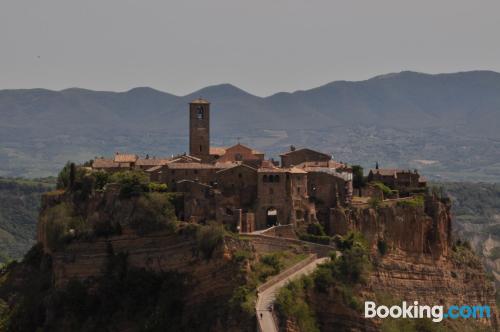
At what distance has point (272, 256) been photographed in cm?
6662

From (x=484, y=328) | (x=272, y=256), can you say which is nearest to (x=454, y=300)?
(x=484, y=328)

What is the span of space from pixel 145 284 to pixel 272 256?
27.3 feet

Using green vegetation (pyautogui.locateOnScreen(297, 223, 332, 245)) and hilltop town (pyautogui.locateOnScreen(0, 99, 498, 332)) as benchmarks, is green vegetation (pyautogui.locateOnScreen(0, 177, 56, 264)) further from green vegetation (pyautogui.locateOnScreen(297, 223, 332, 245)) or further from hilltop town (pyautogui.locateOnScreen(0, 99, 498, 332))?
green vegetation (pyautogui.locateOnScreen(297, 223, 332, 245))

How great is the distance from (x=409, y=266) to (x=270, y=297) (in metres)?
15.1

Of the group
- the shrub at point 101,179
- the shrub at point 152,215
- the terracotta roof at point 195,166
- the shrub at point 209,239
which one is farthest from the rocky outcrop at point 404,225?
the shrub at point 101,179

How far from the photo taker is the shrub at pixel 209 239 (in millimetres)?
65812

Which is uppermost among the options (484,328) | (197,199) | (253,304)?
(197,199)

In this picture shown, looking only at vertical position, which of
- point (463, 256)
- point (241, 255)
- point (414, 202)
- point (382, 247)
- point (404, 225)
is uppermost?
point (414, 202)

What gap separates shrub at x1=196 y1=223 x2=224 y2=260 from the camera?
6581 centimetres

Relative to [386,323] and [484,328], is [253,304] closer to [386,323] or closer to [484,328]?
[386,323]

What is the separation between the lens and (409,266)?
7450cm

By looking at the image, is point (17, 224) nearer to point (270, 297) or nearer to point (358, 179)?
point (358, 179)

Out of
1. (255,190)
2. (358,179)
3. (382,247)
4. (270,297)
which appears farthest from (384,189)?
(270,297)

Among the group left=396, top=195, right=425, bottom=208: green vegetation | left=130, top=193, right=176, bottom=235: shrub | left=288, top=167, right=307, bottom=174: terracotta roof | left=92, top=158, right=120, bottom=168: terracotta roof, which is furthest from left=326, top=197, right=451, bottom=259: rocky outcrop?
left=92, top=158, right=120, bottom=168: terracotta roof
